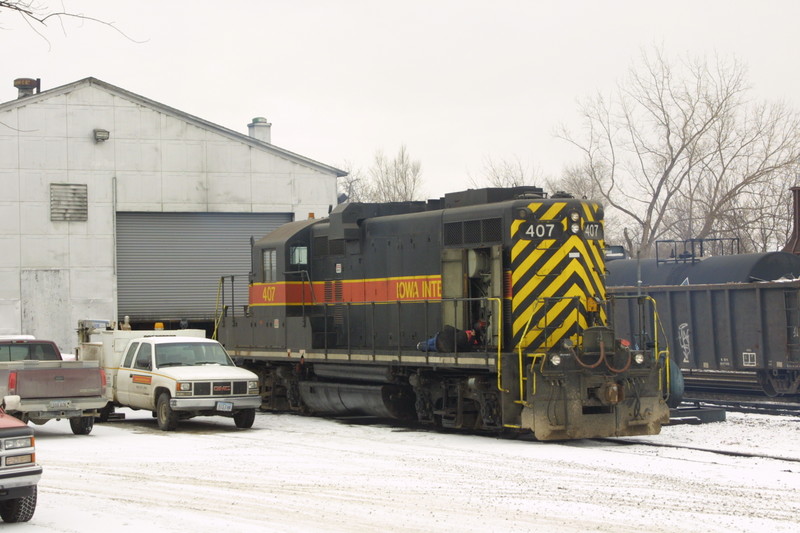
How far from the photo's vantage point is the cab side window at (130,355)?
21.7m

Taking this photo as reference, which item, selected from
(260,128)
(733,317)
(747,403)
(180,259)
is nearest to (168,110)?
(180,259)

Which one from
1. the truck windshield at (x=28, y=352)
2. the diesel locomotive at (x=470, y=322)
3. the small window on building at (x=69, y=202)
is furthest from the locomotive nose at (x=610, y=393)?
the small window on building at (x=69, y=202)

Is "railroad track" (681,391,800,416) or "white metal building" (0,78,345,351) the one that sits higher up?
"white metal building" (0,78,345,351)

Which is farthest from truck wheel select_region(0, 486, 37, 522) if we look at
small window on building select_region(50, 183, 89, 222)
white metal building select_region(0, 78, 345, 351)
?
small window on building select_region(50, 183, 89, 222)

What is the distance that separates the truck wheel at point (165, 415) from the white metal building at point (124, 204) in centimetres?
1341

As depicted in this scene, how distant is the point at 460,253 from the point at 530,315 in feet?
6.22

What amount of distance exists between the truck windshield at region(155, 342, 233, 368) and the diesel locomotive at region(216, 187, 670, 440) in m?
1.67

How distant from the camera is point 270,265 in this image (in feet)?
76.6

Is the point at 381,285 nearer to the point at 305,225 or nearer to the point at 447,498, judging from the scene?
the point at 305,225

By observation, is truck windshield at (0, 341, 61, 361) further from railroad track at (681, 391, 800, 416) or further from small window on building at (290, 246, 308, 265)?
railroad track at (681, 391, 800, 416)

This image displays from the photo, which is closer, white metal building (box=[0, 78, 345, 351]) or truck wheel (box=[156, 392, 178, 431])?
truck wheel (box=[156, 392, 178, 431])

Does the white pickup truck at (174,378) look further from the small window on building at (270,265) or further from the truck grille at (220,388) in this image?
the small window on building at (270,265)

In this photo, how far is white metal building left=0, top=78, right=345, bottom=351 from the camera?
3225 centimetres

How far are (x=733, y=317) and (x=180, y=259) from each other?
1745cm
